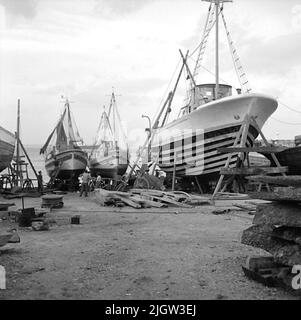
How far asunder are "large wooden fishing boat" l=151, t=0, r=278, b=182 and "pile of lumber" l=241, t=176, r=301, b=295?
50.1 ft

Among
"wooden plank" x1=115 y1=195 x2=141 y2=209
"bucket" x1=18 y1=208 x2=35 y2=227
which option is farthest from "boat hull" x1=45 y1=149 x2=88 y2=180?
"bucket" x1=18 y1=208 x2=35 y2=227

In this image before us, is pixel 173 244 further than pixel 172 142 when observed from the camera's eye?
No

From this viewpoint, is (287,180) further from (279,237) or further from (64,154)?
(64,154)

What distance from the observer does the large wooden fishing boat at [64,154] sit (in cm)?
3030

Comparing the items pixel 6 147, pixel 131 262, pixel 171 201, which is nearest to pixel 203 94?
pixel 171 201

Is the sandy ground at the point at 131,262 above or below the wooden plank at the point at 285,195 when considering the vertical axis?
below

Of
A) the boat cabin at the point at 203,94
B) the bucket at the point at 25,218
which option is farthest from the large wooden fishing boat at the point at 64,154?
the bucket at the point at 25,218

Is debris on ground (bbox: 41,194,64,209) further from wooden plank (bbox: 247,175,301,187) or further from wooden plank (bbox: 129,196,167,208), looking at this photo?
wooden plank (bbox: 247,175,301,187)

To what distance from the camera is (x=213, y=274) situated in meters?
5.60

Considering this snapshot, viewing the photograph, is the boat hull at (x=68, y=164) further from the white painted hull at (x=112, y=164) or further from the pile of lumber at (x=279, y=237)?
the pile of lumber at (x=279, y=237)

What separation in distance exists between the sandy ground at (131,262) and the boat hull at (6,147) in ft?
48.0
